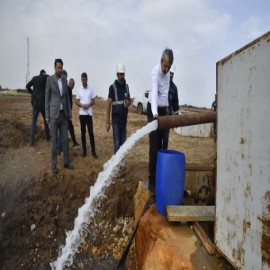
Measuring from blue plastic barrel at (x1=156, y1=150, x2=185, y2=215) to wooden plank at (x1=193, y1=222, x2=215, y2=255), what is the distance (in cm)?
42

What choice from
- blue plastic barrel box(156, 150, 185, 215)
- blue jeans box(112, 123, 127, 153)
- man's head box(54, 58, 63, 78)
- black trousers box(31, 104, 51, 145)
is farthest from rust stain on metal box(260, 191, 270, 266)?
black trousers box(31, 104, 51, 145)

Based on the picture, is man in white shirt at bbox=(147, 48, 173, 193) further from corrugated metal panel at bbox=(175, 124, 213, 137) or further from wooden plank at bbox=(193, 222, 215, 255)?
corrugated metal panel at bbox=(175, 124, 213, 137)

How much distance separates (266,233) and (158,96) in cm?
266

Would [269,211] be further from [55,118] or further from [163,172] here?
[55,118]

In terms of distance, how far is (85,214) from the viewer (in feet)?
16.3

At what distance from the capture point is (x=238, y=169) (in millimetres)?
2018

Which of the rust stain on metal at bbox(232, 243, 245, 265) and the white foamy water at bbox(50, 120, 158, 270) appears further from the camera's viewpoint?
the white foamy water at bbox(50, 120, 158, 270)

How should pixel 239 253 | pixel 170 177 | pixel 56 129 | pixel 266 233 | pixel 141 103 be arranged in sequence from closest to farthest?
pixel 266 233 < pixel 239 253 < pixel 170 177 < pixel 56 129 < pixel 141 103

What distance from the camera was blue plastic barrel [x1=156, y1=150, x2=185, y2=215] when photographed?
317 centimetres

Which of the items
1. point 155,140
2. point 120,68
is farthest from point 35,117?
point 155,140

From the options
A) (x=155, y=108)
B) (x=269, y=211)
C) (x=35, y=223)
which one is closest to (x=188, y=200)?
(x=155, y=108)

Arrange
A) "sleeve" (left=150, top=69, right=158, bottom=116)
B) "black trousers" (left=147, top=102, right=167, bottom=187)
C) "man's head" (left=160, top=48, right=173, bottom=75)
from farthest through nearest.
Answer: "black trousers" (left=147, top=102, right=167, bottom=187), "sleeve" (left=150, top=69, right=158, bottom=116), "man's head" (left=160, top=48, right=173, bottom=75)

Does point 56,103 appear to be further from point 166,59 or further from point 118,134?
point 166,59

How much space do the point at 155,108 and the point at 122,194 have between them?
201 cm
